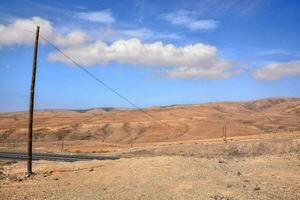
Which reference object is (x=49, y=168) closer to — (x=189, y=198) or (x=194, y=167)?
(x=194, y=167)

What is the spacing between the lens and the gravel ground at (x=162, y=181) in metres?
19.5

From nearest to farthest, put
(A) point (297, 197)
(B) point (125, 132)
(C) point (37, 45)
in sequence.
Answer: (A) point (297, 197) < (C) point (37, 45) < (B) point (125, 132)

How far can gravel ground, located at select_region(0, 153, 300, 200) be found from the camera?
19.5m

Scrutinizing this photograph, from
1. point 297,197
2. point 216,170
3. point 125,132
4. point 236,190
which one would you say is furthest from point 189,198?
point 125,132

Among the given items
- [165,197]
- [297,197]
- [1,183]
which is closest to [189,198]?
[165,197]

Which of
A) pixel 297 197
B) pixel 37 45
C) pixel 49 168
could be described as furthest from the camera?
pixel 49 168

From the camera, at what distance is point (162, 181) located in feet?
73.7

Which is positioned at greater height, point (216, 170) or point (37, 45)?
point (37, 45)

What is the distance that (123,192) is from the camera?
66.6 ft

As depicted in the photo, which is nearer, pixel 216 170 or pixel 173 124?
pixel 216 170

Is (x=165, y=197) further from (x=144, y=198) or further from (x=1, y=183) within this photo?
(x=1, y=183)

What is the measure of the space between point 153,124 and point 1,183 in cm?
9322

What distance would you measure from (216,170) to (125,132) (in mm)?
86575

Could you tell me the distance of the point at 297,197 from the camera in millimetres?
18281
